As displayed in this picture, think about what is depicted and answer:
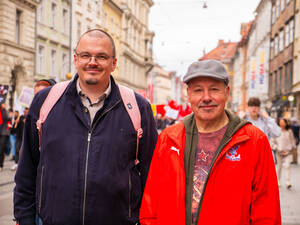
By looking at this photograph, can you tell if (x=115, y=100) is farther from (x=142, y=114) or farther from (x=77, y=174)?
(x=77, y=174)

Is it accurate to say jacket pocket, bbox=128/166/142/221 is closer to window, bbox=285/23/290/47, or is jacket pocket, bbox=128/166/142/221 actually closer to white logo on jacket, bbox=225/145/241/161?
white logo on jacket, bbox=225/145/241/161

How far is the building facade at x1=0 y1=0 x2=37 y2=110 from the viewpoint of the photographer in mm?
23328

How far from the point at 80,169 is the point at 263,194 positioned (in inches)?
45.3

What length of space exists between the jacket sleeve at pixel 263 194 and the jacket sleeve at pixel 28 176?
5.02 ft

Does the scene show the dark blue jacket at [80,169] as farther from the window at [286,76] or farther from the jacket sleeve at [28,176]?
the window at [286,76]

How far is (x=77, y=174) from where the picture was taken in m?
2.99

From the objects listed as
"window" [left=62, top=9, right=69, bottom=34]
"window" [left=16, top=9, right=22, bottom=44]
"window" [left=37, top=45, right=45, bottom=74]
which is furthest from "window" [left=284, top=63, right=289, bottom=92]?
"window" [left=16, top=9, right=22, bottom=44]

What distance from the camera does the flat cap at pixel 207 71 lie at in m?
2.78

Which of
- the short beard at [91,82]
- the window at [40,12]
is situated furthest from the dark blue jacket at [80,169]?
the window at [40,12]

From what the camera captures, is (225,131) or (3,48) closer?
(225,131)

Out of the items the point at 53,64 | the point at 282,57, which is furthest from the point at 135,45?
the point at 53,64

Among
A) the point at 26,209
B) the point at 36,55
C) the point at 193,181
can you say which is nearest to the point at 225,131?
the point at 193,181

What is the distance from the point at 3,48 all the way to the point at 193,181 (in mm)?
22048

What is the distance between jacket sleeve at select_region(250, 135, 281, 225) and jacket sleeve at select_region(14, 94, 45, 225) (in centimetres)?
153
